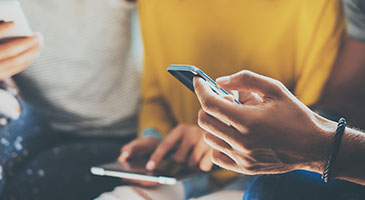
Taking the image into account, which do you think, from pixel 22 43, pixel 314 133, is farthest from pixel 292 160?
pixel 22 43

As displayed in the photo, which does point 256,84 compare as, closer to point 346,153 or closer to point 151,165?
point 346,153

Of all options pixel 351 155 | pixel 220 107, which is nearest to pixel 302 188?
pixel 351 155

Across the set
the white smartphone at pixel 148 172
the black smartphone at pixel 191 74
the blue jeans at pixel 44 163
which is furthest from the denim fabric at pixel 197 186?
the black smartphone at pixel 191 74

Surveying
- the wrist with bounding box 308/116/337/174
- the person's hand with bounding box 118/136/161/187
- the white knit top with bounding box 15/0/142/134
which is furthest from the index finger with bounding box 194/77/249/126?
the white knit top with bounding box 15/0/142/134

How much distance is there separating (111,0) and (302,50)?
0.46m

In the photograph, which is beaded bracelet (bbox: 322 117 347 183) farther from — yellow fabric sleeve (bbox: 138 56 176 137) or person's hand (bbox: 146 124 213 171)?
yellow fabric sleeve (bbox: 138 56 176 137)

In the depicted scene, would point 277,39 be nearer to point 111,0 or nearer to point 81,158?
point 111,0

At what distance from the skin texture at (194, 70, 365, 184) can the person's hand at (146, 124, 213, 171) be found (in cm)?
22

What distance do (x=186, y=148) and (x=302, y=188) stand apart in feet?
0.91

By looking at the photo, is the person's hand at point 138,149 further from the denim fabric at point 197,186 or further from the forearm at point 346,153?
the forearm at point 346,153

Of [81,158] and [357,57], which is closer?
[357,57]

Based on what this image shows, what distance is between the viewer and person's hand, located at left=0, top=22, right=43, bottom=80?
607mm

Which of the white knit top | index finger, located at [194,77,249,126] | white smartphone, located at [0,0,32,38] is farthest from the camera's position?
the white knit top

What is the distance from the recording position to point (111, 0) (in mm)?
806
